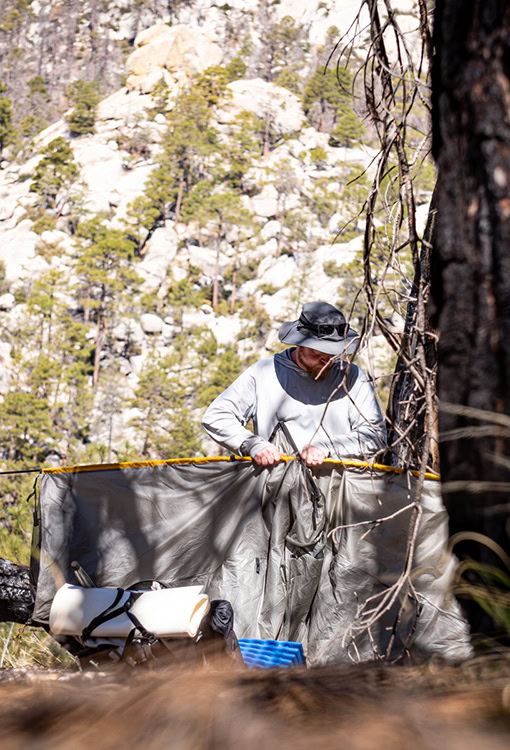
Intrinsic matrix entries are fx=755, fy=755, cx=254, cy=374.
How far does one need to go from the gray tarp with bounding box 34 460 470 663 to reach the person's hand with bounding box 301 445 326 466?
0.07 meters

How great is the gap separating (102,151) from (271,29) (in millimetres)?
22656

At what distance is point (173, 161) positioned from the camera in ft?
156

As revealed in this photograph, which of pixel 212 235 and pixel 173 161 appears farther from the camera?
pixel 173 161

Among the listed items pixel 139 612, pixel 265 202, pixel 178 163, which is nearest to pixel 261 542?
pixel 139 612

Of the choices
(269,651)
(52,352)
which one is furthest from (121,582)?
(52,352)

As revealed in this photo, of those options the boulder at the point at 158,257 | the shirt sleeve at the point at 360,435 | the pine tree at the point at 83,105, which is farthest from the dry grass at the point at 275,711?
the pine tree at the point at 83,105

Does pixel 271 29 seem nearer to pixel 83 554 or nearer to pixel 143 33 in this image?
pixel 143 33

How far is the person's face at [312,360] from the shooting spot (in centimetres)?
372

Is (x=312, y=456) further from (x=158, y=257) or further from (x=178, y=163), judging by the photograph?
(x=178, y=163)

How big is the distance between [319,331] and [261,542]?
41.8 inches

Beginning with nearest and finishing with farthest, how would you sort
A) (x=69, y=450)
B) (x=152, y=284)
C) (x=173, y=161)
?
(x=69, y=450) → (x=152, y=284) → (x=173, y=161)

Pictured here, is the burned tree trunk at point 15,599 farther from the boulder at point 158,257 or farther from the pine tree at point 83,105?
the pine tree at point 83,105

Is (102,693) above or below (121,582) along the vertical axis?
above

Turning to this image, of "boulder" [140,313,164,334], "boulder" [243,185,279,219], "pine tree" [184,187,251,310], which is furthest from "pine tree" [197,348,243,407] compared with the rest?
"boulder" [243,185,279,219]
